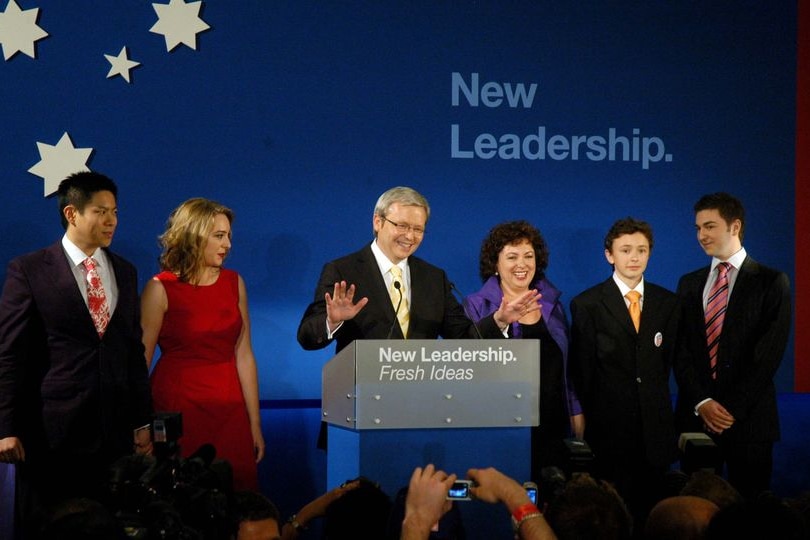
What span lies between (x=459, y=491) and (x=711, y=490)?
1.96ft

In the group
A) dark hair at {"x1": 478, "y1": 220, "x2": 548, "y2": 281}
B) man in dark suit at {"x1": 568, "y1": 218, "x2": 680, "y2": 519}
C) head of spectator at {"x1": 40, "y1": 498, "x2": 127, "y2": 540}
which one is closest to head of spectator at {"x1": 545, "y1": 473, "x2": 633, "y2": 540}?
head of spectator at {"x1": 40, "y1": 498, "x2": 127, "y2": 540}

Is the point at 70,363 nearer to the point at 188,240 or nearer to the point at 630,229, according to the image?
the point at 188,240

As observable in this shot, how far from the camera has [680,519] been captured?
1954 mm

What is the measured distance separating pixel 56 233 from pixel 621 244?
2.49m

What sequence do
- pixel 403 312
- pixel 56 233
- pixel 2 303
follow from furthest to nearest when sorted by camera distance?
pixel 56 233, pixel 403 312, pixel 2 303

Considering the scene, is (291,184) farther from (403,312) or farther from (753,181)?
(753,181)

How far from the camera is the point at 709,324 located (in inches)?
169

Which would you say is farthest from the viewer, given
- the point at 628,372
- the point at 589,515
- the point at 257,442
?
the point at 628,372

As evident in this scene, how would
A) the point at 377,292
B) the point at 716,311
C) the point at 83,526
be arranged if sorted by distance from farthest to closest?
1. the point at 716,311
2. the point at 377,292
3. the point at 83,526

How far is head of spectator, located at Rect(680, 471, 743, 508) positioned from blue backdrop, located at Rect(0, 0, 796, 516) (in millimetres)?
2494

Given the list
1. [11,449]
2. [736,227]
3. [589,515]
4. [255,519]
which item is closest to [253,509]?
[255,519]

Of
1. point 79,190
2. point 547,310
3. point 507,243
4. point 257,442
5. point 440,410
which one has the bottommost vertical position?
point 257,442

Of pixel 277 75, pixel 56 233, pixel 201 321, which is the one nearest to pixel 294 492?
pixel 201 321

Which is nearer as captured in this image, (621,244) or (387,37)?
(621,244)
